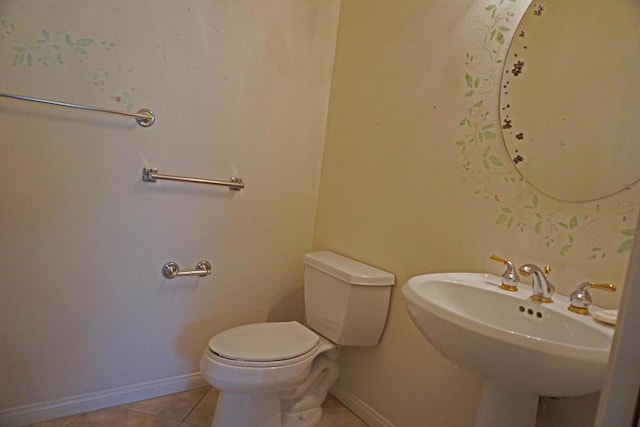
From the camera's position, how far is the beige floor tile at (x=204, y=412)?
62.8 inches

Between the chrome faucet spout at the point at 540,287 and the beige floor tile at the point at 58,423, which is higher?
the chrome faucet spout at the point at 540,287

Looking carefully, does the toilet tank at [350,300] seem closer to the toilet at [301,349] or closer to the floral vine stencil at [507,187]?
the toilet at [301,349]

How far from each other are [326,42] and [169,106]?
0.88 m

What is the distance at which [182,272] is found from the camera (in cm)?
169

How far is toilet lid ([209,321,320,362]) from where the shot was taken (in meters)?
1.34

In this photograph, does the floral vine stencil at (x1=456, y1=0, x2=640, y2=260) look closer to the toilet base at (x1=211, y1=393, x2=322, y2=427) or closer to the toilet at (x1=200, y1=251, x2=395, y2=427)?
the toilet at (x1=200, y1=251, x2=395, y2=427)

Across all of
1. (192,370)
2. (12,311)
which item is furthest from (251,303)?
(12,311)

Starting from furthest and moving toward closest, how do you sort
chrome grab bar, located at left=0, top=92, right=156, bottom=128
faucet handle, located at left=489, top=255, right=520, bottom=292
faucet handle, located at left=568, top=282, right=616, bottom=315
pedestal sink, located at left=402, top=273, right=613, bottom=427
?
chrome grab bar, located at left=0, top=92, right=156, bottom=128 → faucet handle, located at left=489, top=255, right=520, bottom=292 → faucet handle, located at left=568, top=282, right=616, bottom=315 → pedestal sink, located at left=402, top=273, right=613, bottom=427

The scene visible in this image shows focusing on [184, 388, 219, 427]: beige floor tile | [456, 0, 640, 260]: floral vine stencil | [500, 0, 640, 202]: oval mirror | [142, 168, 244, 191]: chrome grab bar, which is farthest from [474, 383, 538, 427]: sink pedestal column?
[142, 168, 244, 191]: chrome grab bar

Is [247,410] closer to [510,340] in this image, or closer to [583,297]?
[510,340]

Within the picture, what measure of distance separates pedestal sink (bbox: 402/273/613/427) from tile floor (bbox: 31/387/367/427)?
2.85ft

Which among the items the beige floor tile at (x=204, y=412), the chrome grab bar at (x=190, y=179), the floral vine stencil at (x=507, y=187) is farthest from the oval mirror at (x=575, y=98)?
the beige floor tile at (x=204, y=412)

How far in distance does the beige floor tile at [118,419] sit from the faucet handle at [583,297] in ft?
4.91

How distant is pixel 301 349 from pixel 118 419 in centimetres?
83
